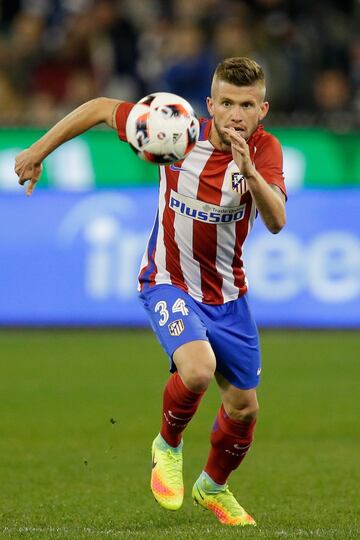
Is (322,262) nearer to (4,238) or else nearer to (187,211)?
(4,238)

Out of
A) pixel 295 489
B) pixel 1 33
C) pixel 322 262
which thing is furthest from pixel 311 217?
pixel 295 489

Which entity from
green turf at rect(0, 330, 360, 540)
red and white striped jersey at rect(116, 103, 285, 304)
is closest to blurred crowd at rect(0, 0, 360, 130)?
green turf at rect(0, 330, 360, 540)

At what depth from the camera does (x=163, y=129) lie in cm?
515

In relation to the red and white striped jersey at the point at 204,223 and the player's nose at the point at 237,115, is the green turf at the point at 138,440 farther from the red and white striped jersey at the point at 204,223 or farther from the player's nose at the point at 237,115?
the player's nose at the point at 237,115

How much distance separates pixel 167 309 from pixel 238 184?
0.65 meters

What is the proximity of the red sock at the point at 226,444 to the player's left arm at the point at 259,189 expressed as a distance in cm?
104

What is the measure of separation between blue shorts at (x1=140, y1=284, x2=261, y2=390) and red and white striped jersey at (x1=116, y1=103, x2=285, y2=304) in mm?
56

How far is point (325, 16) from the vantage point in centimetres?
1541

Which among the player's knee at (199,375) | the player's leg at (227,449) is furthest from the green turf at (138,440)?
the player's knee at (199,375)

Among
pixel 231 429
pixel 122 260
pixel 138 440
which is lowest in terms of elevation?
pixel 122 260

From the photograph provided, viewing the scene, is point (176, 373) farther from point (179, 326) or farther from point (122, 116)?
point (122, 116)

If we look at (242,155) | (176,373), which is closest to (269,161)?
(242,155)

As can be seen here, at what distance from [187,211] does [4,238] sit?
285 inches

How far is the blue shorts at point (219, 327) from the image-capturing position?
5.68m
